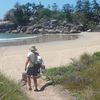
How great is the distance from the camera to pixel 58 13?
387 feet

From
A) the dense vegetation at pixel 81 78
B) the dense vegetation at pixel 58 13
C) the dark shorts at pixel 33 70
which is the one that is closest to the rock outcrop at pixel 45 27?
the dense vegetation at pixel 58 13

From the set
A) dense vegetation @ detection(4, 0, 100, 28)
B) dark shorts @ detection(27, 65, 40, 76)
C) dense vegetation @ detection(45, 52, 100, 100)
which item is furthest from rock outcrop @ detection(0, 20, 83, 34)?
dark shorts @ detection(27, 65, 40, 76)

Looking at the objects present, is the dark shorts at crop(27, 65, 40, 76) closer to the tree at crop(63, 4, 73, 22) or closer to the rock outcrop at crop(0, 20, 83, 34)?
the rock outcrop at crop(0, 20, 83, 34)

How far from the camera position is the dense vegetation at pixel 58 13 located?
10075 cm

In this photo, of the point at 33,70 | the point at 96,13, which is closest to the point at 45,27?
the point at 96,13

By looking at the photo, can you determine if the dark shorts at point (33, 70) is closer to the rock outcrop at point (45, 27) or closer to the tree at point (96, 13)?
the rock outcrop at point (45, 27)

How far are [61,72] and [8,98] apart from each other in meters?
7.08

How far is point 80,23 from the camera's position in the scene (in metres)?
98.2

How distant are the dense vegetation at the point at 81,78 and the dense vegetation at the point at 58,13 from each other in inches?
2941

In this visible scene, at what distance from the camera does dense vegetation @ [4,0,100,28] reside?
331 feet

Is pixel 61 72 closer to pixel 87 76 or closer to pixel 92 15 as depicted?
pixel 87 76

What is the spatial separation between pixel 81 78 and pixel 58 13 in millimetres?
105853

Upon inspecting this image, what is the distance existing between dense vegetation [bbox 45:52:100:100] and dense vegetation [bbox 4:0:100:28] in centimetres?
7471

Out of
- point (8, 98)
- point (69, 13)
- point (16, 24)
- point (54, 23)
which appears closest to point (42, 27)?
point (54, 23)
